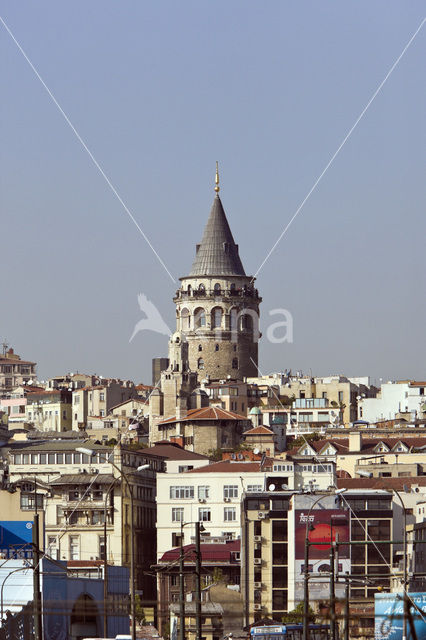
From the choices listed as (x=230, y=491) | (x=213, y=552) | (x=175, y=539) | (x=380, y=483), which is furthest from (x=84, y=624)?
(x=380, y=483)

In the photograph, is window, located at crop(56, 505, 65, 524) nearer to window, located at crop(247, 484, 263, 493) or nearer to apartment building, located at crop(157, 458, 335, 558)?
apartment building, located at crop(157, 458, 335, 558)

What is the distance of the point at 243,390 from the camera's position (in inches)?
7697

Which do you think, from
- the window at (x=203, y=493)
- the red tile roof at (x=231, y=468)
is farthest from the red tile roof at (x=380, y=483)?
the window at (x=203, y=493)

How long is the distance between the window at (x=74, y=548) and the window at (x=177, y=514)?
6.08 m

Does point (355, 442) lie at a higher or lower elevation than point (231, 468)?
higher

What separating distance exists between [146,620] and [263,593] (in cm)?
616

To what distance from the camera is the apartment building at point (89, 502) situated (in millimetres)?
112500

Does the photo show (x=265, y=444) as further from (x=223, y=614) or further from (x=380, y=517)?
(x=223, y=614)

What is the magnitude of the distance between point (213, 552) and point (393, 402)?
90255 millimetres

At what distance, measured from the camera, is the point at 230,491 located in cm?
11812

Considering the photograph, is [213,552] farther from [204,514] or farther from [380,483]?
[380,483]

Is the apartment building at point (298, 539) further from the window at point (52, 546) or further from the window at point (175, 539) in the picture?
the window at point (175, 539)

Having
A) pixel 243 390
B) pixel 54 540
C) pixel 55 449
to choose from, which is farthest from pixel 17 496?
pixel 243 390

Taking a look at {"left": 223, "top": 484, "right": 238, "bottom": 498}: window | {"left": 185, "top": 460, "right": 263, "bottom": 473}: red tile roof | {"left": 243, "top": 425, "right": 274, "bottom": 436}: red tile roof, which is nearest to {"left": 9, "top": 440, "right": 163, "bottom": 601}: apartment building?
{"left": 185, "top": 460, "right": 263, "bottom": 473}: red tile roof
